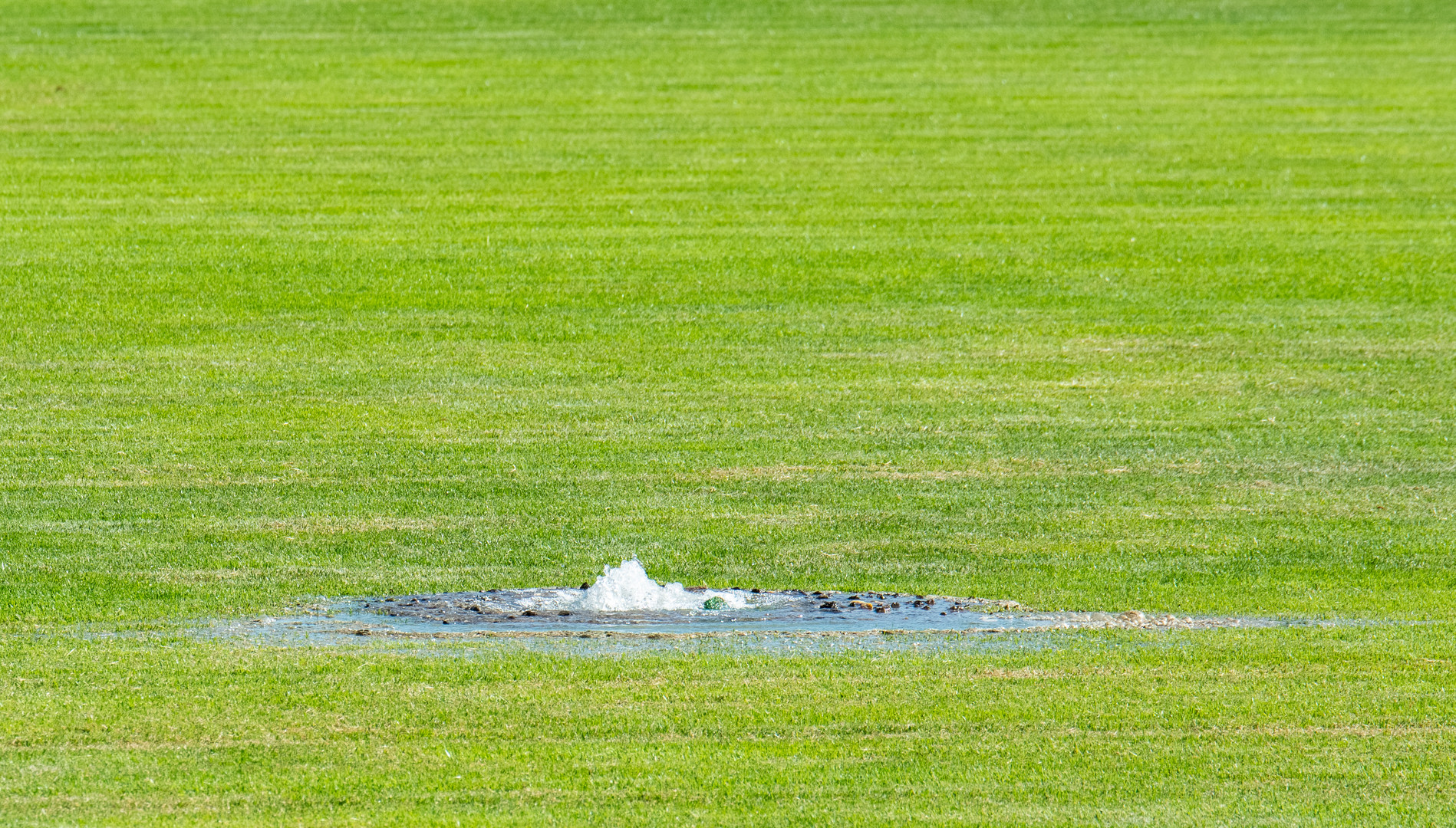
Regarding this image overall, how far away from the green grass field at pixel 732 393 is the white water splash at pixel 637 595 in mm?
467

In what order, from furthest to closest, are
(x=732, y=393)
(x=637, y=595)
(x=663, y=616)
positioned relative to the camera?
(x=732, y=393) → (x=637, y=595) → (x=663, y=616)

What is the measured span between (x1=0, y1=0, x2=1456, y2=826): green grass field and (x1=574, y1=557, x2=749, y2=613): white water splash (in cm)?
47

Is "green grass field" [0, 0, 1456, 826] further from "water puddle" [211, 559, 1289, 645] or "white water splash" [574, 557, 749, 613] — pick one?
"white water splash" [574, 557, 749, 613]

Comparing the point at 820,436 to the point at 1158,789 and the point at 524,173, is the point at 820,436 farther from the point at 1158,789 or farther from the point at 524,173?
the point at 524,173

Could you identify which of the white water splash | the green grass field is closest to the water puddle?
the white water splash

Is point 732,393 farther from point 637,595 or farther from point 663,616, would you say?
point 663,616

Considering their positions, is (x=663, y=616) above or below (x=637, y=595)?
below

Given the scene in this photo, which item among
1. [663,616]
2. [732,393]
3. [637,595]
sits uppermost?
[732,393]

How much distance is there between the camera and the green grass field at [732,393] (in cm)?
959

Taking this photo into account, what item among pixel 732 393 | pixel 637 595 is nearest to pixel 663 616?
pixel 637 595

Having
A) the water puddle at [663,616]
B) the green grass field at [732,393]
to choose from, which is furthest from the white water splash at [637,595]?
the green grass field at [732,393]

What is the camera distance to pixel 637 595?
1241 centimetres

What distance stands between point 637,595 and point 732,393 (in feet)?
20.0

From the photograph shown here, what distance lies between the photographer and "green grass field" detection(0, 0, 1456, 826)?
959 centimetres
